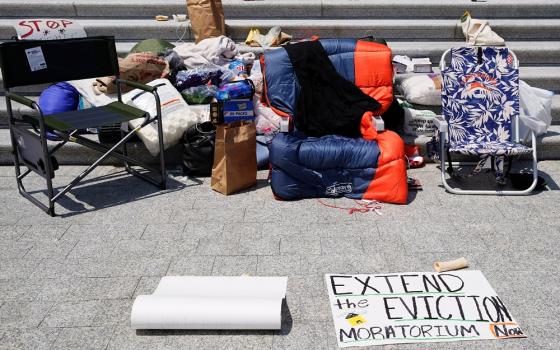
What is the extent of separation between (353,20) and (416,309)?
4528mm

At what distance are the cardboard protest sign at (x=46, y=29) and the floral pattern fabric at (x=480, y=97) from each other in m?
3.78

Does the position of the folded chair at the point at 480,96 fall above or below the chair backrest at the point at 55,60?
below

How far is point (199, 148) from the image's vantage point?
510 centimetres

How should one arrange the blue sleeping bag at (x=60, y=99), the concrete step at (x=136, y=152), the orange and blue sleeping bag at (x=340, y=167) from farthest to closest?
the concrete step at (x=136, y=152)
the blue sleeping bag at (x=60, y=99)
the orange and blue sleeping bag at (x=340, y=167)

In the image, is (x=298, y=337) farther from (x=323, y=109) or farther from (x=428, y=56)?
(x=428, y=56)

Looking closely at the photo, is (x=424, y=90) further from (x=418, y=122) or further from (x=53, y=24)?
(x=53, y=24)

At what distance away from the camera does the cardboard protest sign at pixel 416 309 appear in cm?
313

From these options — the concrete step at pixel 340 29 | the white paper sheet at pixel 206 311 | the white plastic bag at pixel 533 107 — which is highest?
the concrete step at pixel 340 29

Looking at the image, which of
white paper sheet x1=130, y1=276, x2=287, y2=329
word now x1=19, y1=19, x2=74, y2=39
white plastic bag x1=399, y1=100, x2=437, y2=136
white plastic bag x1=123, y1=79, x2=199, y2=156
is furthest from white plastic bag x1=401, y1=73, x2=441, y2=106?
word now x1=19, y1=19, x2=74, y2=39

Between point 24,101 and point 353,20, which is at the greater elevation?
point 353,20

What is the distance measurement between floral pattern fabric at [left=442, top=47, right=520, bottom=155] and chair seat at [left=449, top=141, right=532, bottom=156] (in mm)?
207

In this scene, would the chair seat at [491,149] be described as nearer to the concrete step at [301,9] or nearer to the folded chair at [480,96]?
the folded chair at [480,96]

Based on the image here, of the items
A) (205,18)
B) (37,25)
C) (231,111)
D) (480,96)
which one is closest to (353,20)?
(205,18)

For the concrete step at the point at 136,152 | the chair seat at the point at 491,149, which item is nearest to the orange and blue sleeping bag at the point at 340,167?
the chair seat at the point at 491,149
